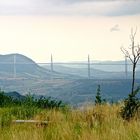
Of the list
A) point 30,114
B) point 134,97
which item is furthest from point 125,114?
point 30,114

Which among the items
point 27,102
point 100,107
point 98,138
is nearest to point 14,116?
point 100,107

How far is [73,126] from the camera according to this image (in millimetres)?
16359

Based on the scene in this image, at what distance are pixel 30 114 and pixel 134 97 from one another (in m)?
3.84

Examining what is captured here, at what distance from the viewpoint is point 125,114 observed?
63.5 feet

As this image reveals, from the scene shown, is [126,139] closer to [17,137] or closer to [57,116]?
[17,137]

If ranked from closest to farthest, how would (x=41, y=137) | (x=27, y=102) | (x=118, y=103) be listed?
(x=41, y=137)
(x=118, y=103)
(x=27, y=102)

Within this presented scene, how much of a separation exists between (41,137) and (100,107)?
24.1 ft

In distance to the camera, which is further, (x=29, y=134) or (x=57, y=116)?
(x=57, y=116)

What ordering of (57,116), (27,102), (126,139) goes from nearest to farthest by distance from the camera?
(126,139)
(57,116)
(27,102)

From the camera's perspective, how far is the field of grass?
13.8 m

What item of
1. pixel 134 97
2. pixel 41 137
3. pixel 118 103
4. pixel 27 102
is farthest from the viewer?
pixel 27 102

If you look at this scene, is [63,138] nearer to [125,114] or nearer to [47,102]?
[125,114]

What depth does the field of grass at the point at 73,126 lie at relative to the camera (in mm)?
13828

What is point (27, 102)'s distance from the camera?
25219mm
